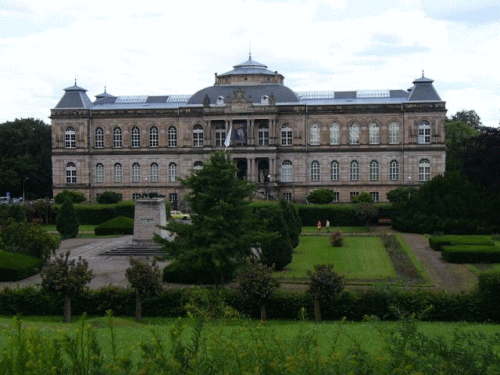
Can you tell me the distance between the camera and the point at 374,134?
8725 cm

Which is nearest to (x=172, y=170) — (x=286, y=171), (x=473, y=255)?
(x=286, y=171)

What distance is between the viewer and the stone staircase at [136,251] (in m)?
47.6

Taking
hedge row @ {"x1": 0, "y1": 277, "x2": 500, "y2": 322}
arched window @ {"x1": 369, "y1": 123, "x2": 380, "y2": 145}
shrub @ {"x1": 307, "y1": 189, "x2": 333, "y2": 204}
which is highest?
arched window @ {"x1": 369, "y1": 123, "x2": 380, "y2": 145}

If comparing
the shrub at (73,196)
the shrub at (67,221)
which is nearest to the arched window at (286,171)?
the shrub at (73,196)

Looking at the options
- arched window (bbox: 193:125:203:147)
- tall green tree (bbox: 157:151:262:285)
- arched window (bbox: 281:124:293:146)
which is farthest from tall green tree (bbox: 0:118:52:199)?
tall green tree (bbox: 157:151:262:285)

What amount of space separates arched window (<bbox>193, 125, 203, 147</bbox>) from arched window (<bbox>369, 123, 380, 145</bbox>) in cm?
1990

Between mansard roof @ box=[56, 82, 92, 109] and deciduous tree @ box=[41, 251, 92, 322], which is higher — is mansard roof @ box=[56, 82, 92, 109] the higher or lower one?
the higher one

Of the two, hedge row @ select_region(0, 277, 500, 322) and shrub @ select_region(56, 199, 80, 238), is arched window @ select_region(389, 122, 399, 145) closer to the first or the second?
shrub @ select_region(56, 199, 80, 238)

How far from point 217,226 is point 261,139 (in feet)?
184

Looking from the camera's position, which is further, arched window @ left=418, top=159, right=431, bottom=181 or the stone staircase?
arched window @ left=418, top=159, right=431, bottom=181

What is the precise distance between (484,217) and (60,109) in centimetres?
5383

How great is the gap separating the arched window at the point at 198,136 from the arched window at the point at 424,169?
25645mm

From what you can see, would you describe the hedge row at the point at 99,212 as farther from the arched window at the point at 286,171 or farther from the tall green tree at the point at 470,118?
the tall green tree at the point at 470,118

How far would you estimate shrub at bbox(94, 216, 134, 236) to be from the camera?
199 ft
